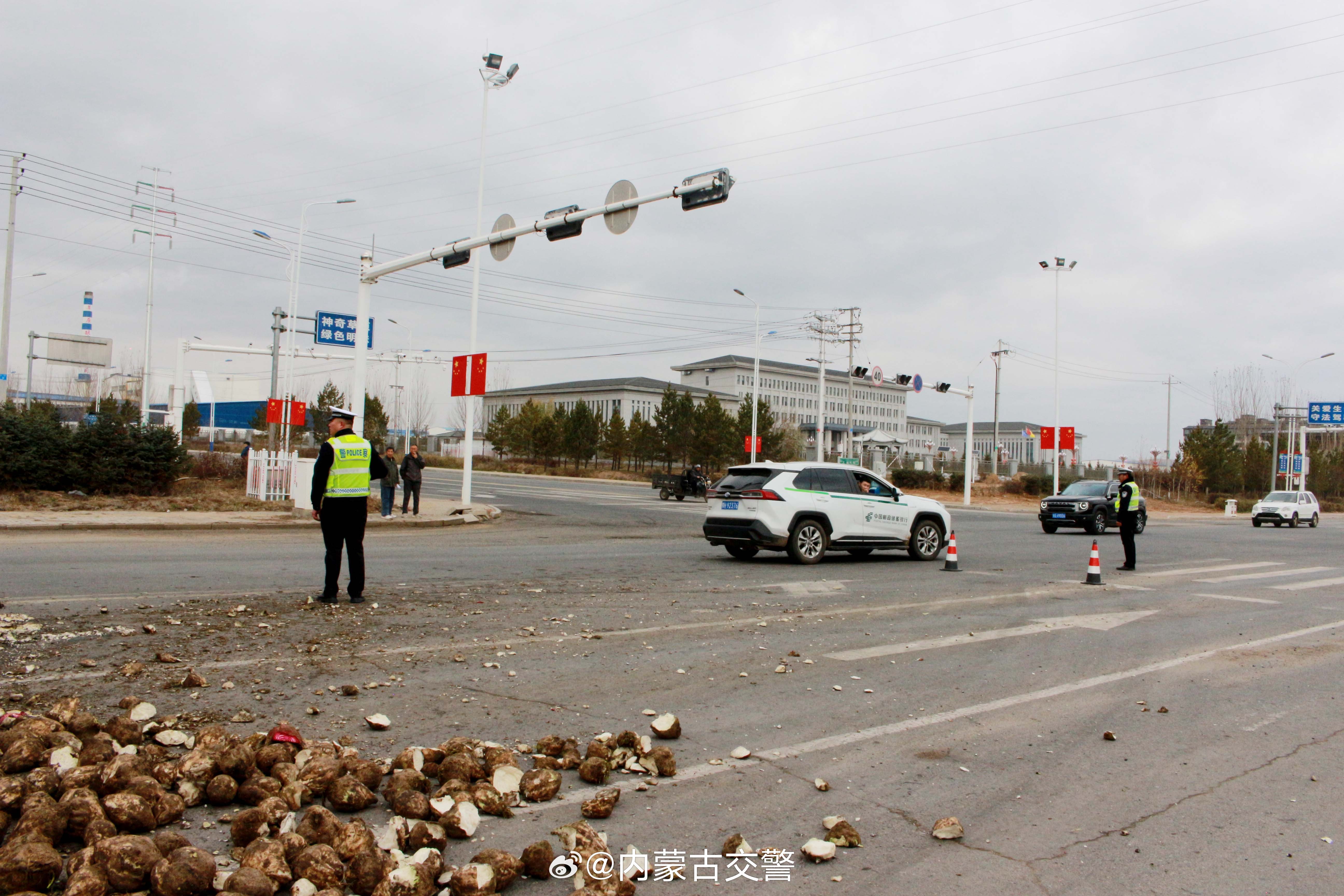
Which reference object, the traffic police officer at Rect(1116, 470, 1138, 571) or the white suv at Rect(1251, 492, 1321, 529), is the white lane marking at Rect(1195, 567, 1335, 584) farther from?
the white suv at Rect(1251, 492, 1321, 529)

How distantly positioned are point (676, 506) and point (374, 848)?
32074 mm

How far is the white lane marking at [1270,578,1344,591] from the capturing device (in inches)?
554

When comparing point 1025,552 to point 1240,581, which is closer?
point 1240,581

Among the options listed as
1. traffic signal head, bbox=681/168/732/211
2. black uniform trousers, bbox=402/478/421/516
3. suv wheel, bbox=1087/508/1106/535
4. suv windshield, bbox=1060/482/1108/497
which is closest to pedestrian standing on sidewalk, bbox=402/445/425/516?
black uniform trousers, bbox=402/478/421/516

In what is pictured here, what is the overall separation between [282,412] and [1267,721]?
3333cm

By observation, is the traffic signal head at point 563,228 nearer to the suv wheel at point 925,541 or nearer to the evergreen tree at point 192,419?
the suv wheel at point 925,541

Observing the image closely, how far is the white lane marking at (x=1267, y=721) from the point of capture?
593 cm

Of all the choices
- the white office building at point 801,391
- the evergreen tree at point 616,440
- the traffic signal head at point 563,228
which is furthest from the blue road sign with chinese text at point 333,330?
the white office building at point 801,391

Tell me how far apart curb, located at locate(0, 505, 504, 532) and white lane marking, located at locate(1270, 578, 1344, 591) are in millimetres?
16523

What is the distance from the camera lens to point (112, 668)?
6.20 metres

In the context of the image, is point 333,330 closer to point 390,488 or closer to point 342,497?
point 390,488

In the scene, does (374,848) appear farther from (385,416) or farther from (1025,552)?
(385,416)

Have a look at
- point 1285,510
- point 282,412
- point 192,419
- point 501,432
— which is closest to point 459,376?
point 282,412

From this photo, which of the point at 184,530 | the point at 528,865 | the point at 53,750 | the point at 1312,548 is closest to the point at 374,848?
the point at 528,865
